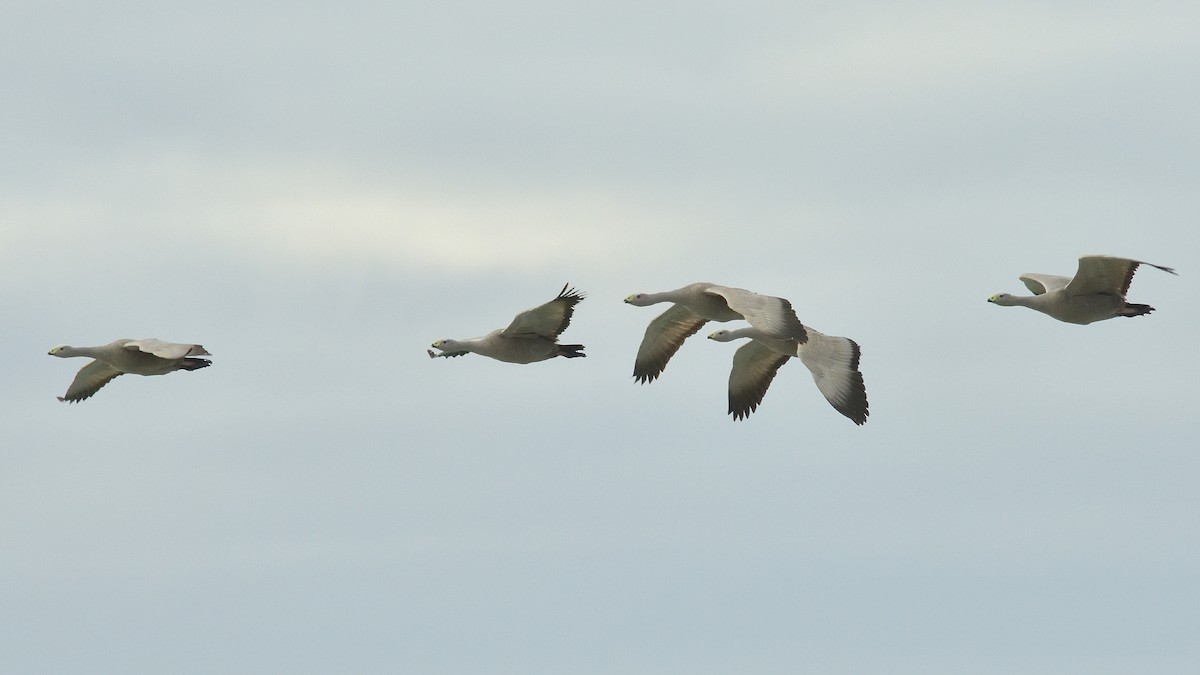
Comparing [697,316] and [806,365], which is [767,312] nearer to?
[806,365]

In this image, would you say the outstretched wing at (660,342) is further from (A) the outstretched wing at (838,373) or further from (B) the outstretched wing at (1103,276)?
(B) the outstretched wing at (1103,276)

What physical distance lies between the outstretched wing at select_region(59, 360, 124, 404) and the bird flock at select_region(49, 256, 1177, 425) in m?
1.57

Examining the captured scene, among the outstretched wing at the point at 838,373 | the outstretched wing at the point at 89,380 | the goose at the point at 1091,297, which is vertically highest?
the goose at the point at 1091,297

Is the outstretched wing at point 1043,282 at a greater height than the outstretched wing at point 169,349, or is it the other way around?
the outstretched wing at point 1043,282

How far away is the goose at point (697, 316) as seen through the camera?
126ft

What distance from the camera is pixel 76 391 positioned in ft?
153

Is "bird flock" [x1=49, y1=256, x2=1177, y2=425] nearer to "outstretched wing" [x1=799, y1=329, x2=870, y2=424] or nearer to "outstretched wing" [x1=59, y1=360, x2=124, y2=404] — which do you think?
"outstretched wing" [x1=799, y1=329, x2=870, y2=424]

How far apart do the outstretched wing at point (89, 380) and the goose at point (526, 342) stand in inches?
344

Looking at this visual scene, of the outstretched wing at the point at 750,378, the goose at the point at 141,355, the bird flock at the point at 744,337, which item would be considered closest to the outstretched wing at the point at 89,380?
the goose at the point at 141,355

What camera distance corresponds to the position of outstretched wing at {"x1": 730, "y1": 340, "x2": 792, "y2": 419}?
44.2 metres

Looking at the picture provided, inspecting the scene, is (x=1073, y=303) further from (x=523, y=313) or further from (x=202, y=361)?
(x=202, y=361)

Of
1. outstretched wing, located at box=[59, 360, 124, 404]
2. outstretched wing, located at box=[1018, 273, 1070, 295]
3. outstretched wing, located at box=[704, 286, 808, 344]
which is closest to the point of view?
outstretched wing, located at box=[704, 286, 808, 344]

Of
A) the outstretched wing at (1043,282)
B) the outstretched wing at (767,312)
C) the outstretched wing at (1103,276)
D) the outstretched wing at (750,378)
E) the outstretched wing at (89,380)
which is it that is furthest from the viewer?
the outstretched wing at (89,380)

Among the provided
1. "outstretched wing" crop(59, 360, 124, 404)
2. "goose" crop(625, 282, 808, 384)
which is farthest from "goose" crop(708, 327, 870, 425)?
"outstretched wing" crop(59, 360, 124, 404)
